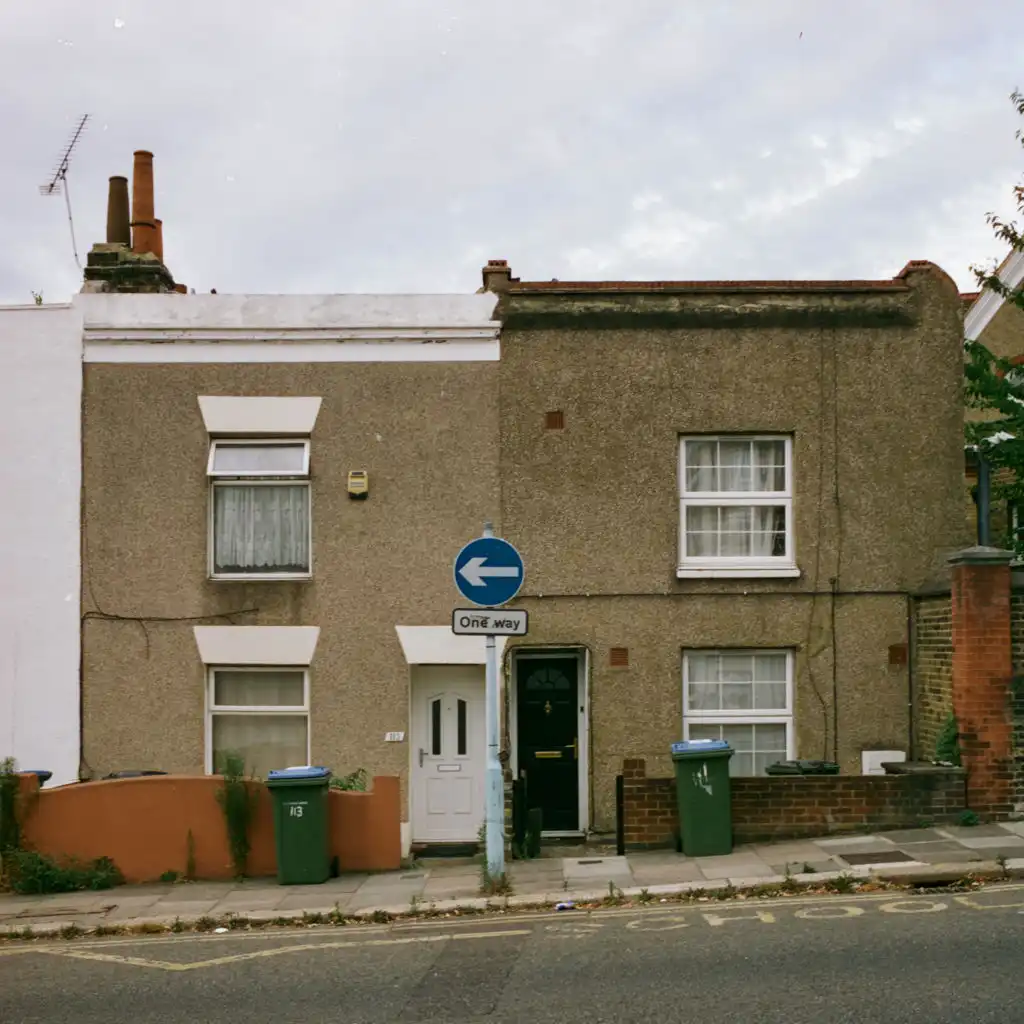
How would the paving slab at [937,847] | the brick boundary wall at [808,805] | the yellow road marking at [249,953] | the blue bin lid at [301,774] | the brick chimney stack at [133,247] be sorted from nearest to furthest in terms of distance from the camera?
the yellow road marking at [249,953]
the paving slab at [937,847]
the blue bin lid at [301,774]
the brick boundary wall at [808,805]
the brick chimney stack at [133,247]

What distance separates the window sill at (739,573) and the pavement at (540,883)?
298 centimetres

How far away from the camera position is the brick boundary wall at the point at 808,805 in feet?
39.6

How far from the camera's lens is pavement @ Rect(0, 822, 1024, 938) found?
10.1 m

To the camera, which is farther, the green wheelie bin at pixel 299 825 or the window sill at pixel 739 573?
the window sill at pixel 739 573

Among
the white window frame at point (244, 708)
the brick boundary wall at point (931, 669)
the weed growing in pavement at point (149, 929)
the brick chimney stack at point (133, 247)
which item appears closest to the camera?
the weed growing in pavement at point (149, 929)

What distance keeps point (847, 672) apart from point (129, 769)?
7688mm

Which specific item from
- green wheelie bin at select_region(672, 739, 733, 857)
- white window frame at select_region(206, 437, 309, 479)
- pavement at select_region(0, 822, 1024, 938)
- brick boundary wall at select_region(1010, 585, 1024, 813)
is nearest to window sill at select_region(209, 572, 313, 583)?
white window frame at select_region(206, 437, 309, 479)

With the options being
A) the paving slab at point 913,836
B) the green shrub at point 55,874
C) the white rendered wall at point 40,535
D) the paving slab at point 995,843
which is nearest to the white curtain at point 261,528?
the white rendered wall at point 40,535

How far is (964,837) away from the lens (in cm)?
1150

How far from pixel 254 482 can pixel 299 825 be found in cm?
419

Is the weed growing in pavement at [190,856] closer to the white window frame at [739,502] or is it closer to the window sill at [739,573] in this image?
the window sill at [739,573]

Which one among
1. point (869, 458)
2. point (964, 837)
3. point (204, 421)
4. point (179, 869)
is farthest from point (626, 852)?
point (204, 421)

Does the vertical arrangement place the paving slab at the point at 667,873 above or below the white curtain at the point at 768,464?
below

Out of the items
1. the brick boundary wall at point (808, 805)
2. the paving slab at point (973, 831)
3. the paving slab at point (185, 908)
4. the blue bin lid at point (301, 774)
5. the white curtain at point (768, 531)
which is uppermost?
the white curtain at point (768, 531)
